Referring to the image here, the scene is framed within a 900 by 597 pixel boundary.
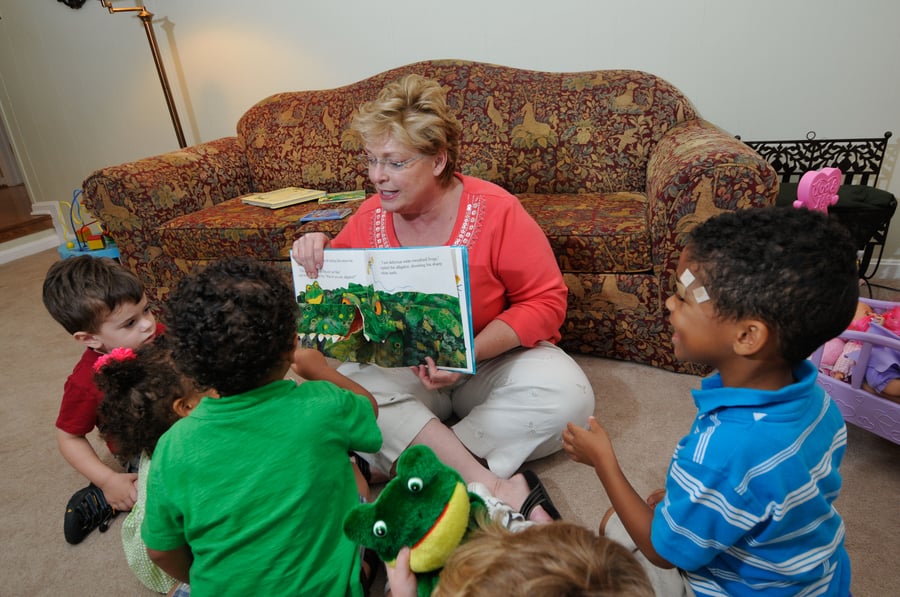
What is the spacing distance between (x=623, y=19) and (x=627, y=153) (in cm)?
65

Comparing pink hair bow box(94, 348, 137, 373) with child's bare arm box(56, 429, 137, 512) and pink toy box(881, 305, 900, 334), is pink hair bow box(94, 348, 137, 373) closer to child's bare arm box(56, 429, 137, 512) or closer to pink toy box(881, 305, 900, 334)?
child's bare arm box(56, 429, 137, 512)

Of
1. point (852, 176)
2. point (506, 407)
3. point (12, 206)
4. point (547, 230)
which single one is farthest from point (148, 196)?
point (12, 206)

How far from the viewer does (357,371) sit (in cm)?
151

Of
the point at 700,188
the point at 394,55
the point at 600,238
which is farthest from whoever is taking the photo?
the point at 394,55

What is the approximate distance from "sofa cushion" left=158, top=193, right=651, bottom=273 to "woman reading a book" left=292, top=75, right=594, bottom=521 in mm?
442

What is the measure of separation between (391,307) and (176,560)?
0.62 m

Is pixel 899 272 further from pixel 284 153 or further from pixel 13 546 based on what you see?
pixel 13 546

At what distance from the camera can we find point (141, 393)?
3.75 feet

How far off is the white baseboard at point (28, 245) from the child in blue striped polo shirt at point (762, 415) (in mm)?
4558

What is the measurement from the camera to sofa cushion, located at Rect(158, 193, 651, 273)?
5.75 feet

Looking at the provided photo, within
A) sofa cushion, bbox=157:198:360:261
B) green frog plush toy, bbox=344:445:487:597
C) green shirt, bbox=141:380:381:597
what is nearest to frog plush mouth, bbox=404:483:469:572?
green frog plush toy, bbox=344:445:487:597

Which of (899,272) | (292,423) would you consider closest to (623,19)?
(899,272)

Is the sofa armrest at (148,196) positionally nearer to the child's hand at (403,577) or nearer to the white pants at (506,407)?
the white pants at (506,407)

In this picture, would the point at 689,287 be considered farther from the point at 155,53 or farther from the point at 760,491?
the point at 155,53
